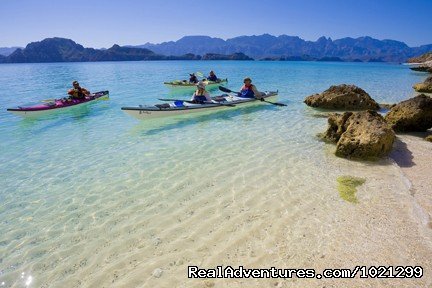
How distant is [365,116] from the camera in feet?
33.8

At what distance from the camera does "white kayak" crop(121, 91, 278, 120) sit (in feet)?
45.5

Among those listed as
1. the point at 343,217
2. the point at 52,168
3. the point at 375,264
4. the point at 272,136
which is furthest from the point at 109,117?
the point at 375,264

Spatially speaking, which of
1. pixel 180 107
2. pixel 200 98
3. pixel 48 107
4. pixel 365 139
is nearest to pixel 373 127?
pixel 365 139

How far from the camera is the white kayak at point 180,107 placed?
13.9 metres

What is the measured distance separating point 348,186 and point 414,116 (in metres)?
7.13

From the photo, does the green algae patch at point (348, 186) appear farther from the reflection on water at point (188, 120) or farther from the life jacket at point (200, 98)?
the life jacket at point (200, 98)

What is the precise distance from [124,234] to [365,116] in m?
8.93

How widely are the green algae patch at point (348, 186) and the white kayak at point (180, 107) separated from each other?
9.37 m

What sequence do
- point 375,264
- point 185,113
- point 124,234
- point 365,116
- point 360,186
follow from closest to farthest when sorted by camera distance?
point 375,264 < point 124,234 < point 360,186 < point 365,116 < point 185,113

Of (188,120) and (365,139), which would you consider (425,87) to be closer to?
(365,139)

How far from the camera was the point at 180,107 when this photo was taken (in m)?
15.4

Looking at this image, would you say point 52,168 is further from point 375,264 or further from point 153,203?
point 375,264

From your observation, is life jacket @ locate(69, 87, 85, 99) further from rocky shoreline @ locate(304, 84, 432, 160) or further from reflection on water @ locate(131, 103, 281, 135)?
rocky shoreline @ locate(304, 84, 432, 160)

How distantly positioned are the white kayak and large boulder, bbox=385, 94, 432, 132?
332 inches
